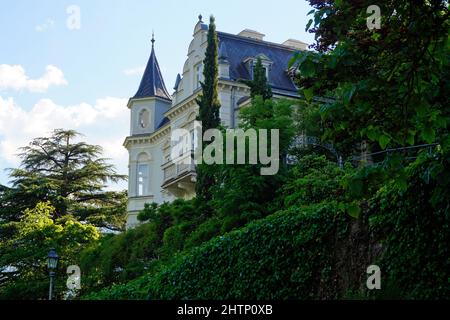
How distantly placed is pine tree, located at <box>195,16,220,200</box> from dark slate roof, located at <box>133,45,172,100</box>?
47.0 ft

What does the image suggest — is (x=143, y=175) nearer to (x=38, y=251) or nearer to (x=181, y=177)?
(x=181, y=177)

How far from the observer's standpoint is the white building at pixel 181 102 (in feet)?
122

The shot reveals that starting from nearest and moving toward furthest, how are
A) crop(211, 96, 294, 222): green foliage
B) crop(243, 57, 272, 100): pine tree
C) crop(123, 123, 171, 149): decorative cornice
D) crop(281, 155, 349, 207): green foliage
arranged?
crop(281, 155, 349, 207): green foliage < crop(211, 96, 294, 222): green foliage < crop(243, 57, 272, 100): pine tree < crop(123, 123, 171, 149): decorative cornice

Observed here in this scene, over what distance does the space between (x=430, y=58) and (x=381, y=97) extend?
70 cm

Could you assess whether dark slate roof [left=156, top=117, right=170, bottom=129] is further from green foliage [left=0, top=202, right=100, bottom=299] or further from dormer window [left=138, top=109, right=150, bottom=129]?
green foliage [left=0, top=202, right=100, bottom=299]

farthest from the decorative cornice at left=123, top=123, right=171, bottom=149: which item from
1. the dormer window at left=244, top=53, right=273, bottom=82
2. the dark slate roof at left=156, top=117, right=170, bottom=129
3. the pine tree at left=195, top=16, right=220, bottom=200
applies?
the pine tree at left=195, top=16, right=220, bottom=200

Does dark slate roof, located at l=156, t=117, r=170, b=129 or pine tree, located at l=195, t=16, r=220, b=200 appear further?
dark slate roof, located at l=156, t=117, r=170, b=129

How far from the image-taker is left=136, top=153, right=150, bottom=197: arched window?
4416 centimetres

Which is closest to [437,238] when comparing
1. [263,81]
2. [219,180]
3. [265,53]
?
[219,180]

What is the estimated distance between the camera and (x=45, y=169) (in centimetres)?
5166

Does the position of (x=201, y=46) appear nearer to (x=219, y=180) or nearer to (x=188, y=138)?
(x=188, y=138)

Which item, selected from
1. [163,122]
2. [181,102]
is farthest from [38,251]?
[163,122]

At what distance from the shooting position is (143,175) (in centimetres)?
4456

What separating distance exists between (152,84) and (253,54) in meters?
8.05
